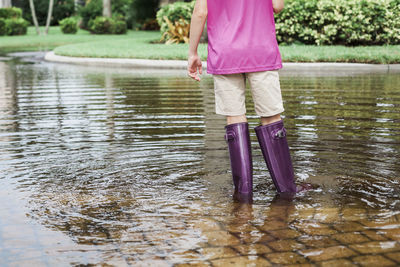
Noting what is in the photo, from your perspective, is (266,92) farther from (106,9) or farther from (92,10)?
(92,10)

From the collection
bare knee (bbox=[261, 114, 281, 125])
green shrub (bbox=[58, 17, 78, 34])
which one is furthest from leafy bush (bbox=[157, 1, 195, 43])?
bare knee (bbox=[261, 114, 281, 125])

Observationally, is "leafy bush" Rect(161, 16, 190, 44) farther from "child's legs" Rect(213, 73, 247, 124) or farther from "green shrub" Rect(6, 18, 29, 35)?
"child's legs" Rect(213, 73, 247, 124)

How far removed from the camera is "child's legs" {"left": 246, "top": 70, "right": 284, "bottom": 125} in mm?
4246

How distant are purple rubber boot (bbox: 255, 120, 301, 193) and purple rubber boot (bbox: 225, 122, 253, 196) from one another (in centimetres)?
11

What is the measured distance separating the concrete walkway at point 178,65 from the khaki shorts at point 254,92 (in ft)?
32.2

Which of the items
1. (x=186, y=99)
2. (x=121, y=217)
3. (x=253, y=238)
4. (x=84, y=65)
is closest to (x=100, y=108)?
(x=186, y=99)

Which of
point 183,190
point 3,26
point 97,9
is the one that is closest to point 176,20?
point 3,26

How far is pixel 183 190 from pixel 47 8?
1584 inches

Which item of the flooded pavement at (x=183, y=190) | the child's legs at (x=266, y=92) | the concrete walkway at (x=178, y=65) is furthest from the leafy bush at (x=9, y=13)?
the child's legs at (x=266, y=92)

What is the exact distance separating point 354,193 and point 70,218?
186cm

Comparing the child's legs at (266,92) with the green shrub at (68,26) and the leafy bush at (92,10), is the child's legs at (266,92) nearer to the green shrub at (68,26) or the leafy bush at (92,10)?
the green shrub at (68,26)

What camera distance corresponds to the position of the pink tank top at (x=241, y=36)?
416cm

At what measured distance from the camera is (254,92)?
4.32 metres

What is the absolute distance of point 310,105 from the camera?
8.69 meters
